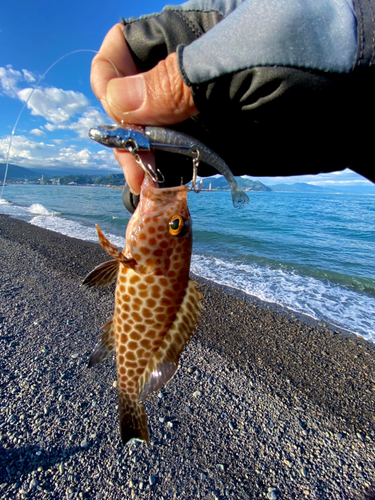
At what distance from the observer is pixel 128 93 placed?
82.7 inches

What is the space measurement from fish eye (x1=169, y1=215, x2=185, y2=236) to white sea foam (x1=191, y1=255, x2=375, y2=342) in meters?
8.17

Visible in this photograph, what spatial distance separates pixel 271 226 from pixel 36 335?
24.8 meters

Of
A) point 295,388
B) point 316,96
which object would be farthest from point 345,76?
point 295,388

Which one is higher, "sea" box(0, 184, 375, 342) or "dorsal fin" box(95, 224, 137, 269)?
"dorsal fin" box(95, 224, 137, 269)

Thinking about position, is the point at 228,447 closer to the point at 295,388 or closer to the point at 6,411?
the point at 295,388

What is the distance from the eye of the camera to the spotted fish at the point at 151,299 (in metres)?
2.38

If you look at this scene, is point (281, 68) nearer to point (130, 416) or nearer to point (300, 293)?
point (130, 416)

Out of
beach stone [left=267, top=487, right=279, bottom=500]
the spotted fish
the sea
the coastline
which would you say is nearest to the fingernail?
the spotted fish

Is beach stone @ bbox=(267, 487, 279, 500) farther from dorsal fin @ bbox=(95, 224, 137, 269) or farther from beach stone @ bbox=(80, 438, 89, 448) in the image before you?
dorsal fin @ bbox=(95, 224, 137, 269)

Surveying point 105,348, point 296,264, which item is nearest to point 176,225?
point 105,348

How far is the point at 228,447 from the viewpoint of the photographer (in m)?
4.32

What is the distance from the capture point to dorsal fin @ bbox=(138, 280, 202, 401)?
255cm

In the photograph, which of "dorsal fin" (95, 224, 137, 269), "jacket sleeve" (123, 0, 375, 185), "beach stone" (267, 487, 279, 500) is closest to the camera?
"jacket sleeve" (123, 0, 375, 185)

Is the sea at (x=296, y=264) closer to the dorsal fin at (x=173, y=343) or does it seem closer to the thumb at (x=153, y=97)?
the dorsal fin at (x=173, y=343)
